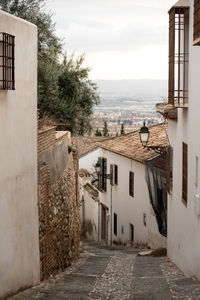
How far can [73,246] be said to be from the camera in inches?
645

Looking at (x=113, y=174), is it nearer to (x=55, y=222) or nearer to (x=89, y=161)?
(x=89, y=161)

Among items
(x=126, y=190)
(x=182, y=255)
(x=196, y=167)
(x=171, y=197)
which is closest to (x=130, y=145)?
(x=126, y=190)

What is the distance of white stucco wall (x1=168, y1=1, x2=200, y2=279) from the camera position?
1109 centimetres

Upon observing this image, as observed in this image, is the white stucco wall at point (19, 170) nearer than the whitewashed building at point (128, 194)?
Yes

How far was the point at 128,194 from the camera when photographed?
2648 cm

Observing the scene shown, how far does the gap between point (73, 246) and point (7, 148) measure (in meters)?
8.18

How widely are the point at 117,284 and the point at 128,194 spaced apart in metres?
15.2

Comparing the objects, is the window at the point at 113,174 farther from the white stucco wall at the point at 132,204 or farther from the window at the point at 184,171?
the window at the point at 184,171

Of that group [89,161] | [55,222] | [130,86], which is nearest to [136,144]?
[55,222]

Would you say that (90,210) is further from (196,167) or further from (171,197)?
(196,167)

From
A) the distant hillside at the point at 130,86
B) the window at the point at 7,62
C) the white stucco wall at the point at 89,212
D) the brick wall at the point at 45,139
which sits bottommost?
the white stucco wall at the point at 89,212

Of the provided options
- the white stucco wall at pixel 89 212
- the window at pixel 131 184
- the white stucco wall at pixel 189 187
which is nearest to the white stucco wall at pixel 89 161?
the white stucco wall at pixel 89 212

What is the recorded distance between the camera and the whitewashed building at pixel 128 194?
22375 millimetres

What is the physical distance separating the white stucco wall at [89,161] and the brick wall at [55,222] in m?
23.7
